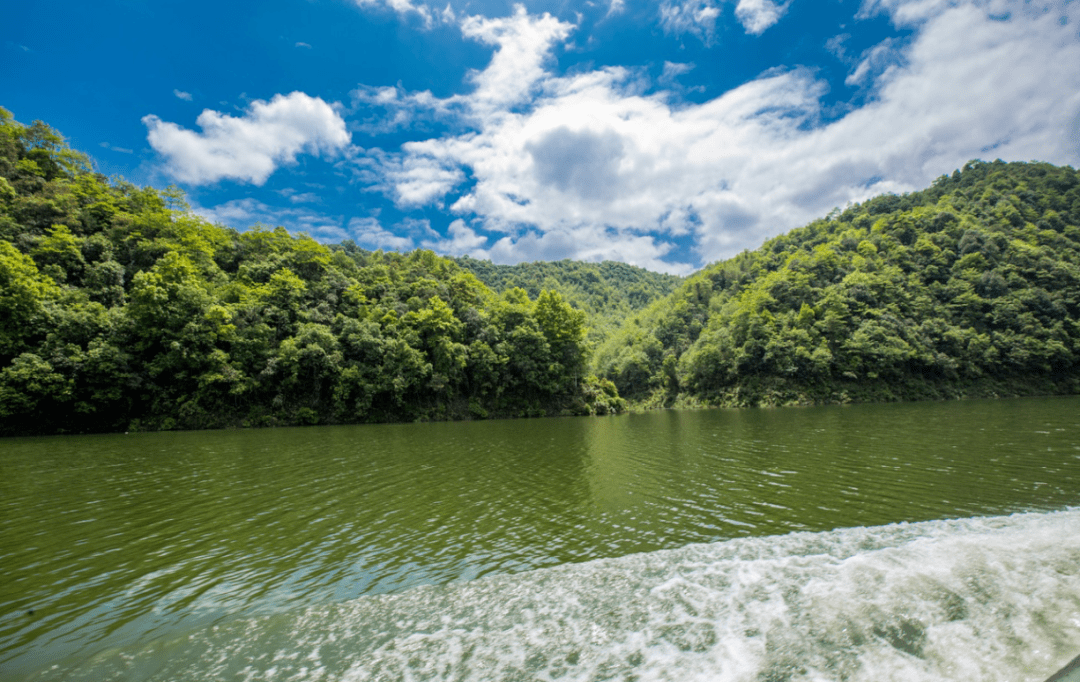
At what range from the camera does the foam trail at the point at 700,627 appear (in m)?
4.55

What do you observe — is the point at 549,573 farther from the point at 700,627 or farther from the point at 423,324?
the point at 423,324

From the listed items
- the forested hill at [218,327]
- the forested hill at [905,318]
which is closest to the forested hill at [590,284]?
the forested hill at [905,318]

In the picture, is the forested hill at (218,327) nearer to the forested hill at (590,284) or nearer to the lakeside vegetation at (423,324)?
the lakeside vegetation at (423,324)

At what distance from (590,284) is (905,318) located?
4541 inches

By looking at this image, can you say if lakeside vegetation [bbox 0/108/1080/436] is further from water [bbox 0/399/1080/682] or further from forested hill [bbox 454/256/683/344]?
forested hill [bbox 454/256/683/344]

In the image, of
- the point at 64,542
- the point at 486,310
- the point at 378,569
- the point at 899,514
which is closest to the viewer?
the point at 378,569

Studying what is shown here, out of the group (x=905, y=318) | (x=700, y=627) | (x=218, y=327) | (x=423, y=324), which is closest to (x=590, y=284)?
(x=905, y=318)

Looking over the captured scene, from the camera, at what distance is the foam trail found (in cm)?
455

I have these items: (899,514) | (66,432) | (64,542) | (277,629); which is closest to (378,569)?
(277,629)

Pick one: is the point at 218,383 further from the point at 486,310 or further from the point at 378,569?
the point at 378,569

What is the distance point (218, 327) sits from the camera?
39.9m

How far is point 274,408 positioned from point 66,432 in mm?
13818

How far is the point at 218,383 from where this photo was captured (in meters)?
40.1

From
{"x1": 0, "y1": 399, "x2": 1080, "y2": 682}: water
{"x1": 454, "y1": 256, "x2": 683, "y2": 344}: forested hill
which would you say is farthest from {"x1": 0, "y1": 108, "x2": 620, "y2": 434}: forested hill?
{"x1": 454, "y1": 256, "x2": 683, "y2": 344}: forested hill
